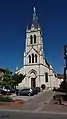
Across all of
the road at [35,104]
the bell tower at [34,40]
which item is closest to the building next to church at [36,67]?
the bell tower at [34,40]

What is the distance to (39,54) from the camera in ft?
239

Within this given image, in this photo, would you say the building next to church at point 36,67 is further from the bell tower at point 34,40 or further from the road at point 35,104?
the road at point 35,104

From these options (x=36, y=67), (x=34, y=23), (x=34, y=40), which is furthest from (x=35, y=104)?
(x=34, y=23)

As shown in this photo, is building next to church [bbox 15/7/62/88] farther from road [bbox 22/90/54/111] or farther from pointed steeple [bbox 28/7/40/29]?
road [bbox 22/90/54/111]

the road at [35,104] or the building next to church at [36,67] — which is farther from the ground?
the building next to church at [36,67]

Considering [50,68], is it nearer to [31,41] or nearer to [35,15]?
[31,41]

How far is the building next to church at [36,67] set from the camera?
2835 inches

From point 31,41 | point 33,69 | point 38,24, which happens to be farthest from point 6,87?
point 38,24

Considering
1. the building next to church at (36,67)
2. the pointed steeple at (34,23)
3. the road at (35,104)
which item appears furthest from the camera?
the pointed steeple at (34,23)

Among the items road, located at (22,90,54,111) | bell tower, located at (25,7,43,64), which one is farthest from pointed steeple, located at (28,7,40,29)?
road, located at (22,90,54,111)

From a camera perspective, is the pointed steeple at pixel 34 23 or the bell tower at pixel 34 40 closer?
the bell tower at pixel 34 40

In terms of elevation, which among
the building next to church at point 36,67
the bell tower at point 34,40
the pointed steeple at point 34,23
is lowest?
the building next to church at point 36,67

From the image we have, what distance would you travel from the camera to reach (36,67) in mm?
73062

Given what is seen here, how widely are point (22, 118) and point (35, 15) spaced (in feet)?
239
